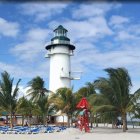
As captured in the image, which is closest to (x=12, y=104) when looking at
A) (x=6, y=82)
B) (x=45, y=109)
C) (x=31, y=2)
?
(x=6, y=82)

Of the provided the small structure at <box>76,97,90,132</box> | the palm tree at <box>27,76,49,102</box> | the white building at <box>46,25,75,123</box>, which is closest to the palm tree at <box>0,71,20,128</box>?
the small structure at <box>76,97,90,132</box>

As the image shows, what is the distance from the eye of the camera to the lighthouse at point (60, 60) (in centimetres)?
4975

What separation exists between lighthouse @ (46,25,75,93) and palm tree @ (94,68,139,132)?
2481cm

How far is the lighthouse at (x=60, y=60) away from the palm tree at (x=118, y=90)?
24.8 metres

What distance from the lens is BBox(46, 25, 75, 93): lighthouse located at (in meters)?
49.8

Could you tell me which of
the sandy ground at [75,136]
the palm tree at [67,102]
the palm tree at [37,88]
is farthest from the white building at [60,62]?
the sandy ground at [75,136]

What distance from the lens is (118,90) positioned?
2489cm


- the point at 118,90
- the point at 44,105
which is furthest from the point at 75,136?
the point at 44,105

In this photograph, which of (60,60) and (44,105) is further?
(60,60)

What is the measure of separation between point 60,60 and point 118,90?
25782 millimetres

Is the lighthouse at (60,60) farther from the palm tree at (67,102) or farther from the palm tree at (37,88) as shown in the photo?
the palm tree at (67,102)

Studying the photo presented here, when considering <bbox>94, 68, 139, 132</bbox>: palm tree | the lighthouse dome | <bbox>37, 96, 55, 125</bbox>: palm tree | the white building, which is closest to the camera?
<bbox>94, 68, 139, 132</bbox>: palm tree

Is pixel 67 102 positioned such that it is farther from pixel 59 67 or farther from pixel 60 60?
pixel 60 60

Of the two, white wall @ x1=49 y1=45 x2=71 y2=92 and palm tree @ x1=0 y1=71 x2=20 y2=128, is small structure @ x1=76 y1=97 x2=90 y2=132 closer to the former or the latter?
palm tree @ x1=0 y1=71 x2=20 y2=128
